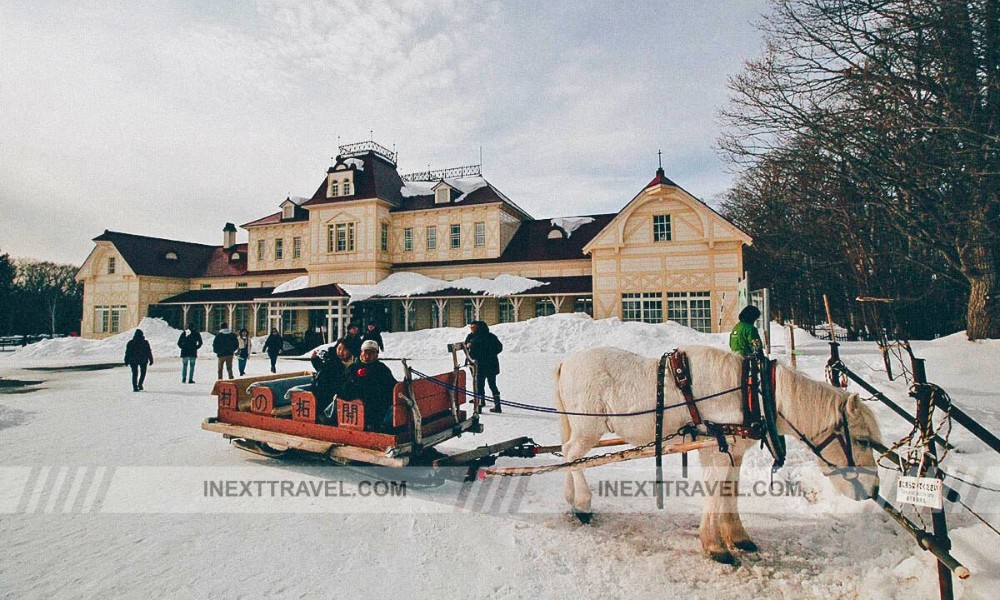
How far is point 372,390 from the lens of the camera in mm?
5562

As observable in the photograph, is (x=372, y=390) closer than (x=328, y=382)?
Yes

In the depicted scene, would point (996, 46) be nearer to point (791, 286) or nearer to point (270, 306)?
point (791, 286)

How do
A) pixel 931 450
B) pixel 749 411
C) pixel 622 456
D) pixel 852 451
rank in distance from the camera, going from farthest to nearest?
pixel 622 456 < pixel 749 411 < pixel 852 451 < pixel 931 450

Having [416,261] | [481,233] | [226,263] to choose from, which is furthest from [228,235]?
[481,233]

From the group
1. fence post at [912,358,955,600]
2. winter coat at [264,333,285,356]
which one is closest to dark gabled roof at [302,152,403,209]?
winter coat at [264,333,285,356]

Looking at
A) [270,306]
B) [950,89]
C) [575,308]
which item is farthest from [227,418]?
[270,306]

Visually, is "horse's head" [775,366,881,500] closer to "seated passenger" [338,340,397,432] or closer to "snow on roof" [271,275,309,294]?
"seated passenger" [338,340,397,432]

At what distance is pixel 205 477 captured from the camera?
591 centimetres

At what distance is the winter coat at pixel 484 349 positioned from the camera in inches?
388

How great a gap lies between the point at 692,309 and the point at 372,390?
20240 mm

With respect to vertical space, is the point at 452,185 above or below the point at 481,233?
above

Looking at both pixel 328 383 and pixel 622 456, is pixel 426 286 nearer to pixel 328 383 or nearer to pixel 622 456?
pixel 328 383

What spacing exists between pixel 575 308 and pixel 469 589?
23281 mm

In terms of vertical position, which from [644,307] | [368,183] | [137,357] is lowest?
[137,357]
